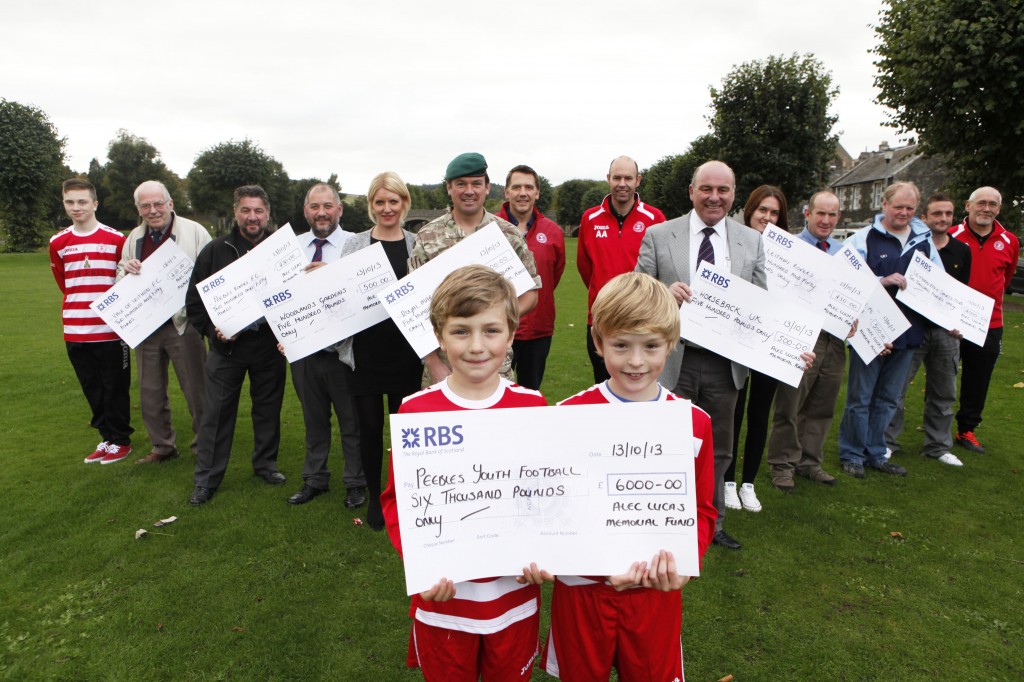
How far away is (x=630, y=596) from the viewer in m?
2.12

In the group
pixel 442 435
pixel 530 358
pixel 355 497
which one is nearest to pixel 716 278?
pixel 530 358

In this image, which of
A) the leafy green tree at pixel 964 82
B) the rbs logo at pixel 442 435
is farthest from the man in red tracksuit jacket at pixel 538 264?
the leafy green tree at pixel 964 82

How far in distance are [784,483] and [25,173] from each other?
2084 inches

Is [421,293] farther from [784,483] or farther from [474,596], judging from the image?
[784,483]

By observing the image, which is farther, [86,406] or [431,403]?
[86,406]

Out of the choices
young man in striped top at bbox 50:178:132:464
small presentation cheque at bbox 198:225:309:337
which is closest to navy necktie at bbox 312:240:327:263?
small presentation cheque at bbox 198:225:309:337

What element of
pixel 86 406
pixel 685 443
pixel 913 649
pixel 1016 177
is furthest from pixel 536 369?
pixel 1016 177

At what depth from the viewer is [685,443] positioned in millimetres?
1915

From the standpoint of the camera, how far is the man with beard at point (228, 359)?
511 cm

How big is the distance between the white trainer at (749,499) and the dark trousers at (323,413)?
10.8 feet

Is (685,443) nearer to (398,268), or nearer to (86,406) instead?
(398,268)

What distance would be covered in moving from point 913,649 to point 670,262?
2.70 metres

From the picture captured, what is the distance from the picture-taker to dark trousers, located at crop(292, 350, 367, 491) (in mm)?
5129

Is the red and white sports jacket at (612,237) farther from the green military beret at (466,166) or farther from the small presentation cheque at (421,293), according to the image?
the small presentation cheque at (421,293)
